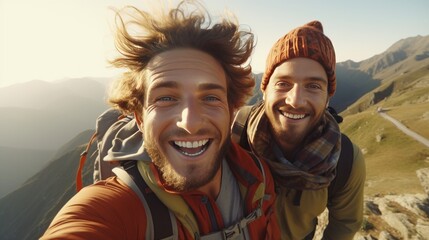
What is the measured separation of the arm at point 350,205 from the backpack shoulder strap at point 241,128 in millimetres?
2180

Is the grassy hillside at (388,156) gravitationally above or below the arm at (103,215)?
below

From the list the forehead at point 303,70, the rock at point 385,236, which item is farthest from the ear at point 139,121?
the rock at point 385,236

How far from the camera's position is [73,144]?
182 m

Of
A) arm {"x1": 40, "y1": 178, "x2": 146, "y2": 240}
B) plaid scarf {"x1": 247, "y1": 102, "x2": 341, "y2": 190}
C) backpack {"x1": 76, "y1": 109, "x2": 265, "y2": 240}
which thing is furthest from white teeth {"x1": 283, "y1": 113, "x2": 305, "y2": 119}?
arm {"x1": 40, "y1": 178, "x2": 146, "y2": 240}

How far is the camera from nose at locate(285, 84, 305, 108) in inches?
205

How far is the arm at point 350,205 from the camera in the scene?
17.7ft

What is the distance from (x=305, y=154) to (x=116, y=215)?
357 centimetres

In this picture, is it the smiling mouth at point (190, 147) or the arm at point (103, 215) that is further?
the smiling mouth at point (190, 147)

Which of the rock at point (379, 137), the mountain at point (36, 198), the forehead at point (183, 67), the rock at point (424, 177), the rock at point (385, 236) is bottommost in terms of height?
the mountain at point (36, 198)

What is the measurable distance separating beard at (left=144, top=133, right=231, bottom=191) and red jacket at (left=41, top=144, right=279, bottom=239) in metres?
0.14

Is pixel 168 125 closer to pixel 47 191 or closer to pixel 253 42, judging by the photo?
pixel 253 42

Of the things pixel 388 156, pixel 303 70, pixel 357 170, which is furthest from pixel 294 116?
pixel 388 156

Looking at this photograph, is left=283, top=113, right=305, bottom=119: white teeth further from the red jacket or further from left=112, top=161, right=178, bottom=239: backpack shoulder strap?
left=112, top=161, right=178, bottom=239: backpack shoulder strap

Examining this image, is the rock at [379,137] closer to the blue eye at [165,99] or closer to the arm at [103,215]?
the blue eye at [165,99]
